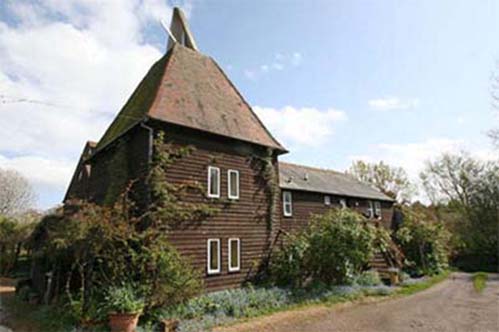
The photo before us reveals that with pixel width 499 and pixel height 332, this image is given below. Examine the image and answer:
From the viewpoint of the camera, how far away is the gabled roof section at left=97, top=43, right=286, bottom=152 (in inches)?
588

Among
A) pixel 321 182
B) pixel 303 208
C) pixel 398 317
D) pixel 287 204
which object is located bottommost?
pixel 398 317

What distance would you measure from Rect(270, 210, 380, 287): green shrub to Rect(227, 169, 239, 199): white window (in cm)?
365

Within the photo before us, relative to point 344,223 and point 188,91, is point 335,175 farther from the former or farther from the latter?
point 188,91

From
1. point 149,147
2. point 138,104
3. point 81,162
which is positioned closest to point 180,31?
point 138,104

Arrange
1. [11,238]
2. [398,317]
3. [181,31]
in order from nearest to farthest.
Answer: [398,317] → [181,31] → [11,238]

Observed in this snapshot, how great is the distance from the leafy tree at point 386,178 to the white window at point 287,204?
1167 inches

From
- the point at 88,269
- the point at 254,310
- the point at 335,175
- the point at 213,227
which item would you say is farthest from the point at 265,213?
the point at 335,175

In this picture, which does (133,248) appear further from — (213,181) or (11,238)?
(11,238)

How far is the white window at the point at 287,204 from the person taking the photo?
21.0 meters

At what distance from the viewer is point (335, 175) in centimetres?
3083

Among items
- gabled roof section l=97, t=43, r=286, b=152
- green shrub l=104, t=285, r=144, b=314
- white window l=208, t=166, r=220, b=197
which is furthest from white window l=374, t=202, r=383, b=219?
green shrub l=104, t=285, r=144, b=314

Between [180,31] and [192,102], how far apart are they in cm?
661

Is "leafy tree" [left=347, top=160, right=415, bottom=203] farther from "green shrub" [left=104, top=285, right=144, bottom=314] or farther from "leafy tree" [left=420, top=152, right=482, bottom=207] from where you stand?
"green shrub" [left=104, top=285, right=144, bottom=314]

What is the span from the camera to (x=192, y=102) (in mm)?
16078
